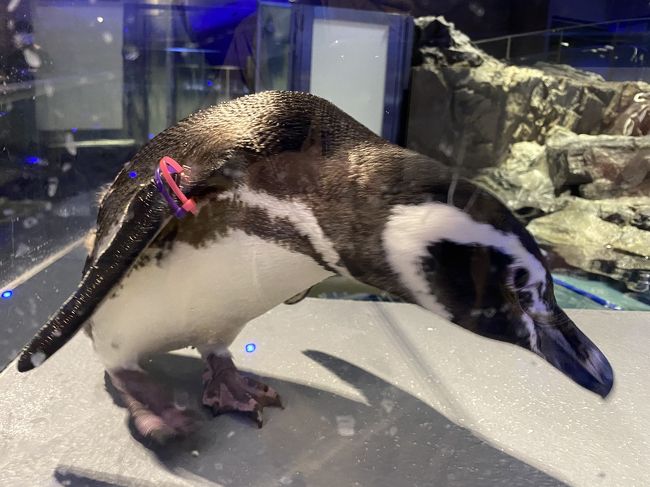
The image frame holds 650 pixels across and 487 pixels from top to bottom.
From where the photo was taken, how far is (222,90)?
3.27 ft

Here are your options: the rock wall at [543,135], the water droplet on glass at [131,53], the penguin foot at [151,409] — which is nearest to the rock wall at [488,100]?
the rock wall at [543,135]

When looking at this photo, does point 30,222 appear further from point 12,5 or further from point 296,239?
point 296,239

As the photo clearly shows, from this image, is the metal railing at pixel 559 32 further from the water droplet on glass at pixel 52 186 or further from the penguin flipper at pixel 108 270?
the water droplet on glass at pixel 52 186

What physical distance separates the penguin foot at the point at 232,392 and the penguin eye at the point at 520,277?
1.26 feet

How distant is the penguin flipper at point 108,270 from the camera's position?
1.82 feet

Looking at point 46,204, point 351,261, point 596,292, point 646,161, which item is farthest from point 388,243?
point 646,161

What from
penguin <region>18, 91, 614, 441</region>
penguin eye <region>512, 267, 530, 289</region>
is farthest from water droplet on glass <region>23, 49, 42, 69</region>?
penguin eye <region>512, 267, 530, 289</region>

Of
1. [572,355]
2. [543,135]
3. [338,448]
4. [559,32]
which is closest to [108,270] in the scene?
[338,448]

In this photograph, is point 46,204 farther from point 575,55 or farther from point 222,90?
point 575,55

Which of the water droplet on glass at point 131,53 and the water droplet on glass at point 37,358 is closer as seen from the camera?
the water droplet on glass at point 37,358

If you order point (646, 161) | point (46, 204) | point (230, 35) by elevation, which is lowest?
point (46, 204)

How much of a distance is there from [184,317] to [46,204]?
2.39 ft

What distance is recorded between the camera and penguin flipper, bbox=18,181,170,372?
0.56 meters

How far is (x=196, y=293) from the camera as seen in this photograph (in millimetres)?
648
